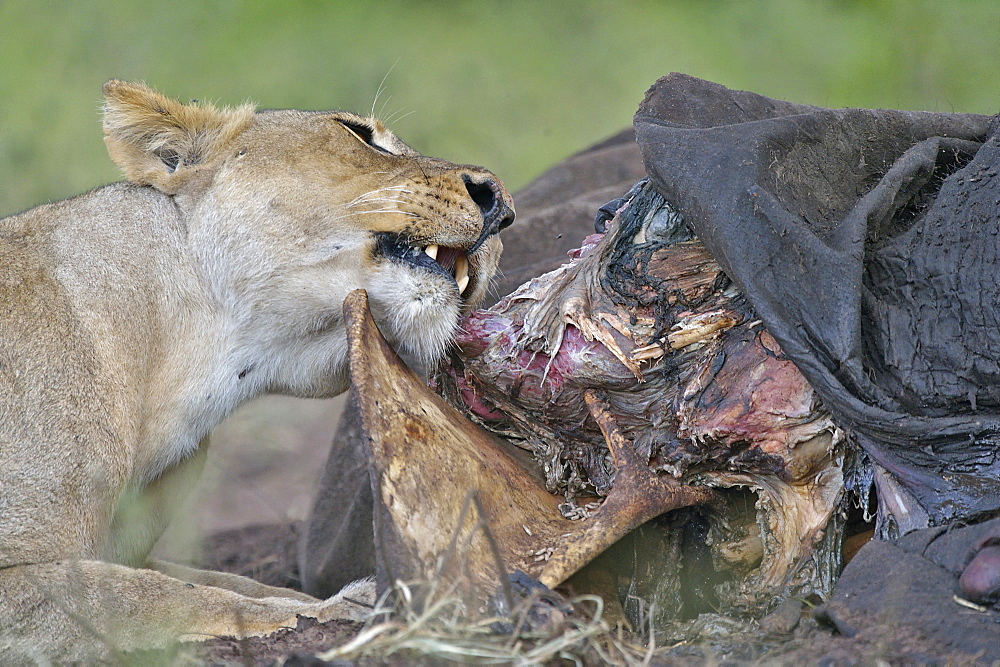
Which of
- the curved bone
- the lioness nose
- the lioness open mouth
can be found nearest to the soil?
the curved bone

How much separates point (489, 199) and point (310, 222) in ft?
1.80

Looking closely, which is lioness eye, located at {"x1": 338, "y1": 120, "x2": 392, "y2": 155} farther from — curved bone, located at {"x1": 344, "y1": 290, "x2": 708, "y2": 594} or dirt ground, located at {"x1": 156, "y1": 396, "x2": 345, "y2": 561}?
dirt ground, located at {"x1": 156, "y1": 396, "x2": 345, "y2": 561}

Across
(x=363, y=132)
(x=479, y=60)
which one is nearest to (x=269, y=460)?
(x=363, y=132)

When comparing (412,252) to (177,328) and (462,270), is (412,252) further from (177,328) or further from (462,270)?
(177,328)

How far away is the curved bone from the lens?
2240 millimetres

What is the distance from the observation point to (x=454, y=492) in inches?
95.4

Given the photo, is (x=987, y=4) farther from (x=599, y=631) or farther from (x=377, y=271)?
(x=599, y=631)

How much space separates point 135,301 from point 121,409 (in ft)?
1.11

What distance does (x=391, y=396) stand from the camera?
8.21 feet

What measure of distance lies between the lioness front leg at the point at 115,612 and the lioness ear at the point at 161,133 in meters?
1.25

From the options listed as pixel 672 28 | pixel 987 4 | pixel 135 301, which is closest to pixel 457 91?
pixel 672 28

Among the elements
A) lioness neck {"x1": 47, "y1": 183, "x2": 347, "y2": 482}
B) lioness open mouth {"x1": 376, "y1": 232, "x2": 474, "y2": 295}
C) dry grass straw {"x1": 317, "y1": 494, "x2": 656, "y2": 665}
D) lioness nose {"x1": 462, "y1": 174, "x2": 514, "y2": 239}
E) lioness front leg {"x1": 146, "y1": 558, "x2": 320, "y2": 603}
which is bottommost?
lioness front leg {"x1": 146, "y1": 558, "x2": 320, "y2": 603}

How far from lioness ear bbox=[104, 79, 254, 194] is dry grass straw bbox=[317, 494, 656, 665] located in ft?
5.43

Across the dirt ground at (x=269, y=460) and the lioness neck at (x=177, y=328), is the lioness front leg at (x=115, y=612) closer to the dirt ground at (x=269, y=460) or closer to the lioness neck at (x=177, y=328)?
the lioness neck at (x=177, y=328)
